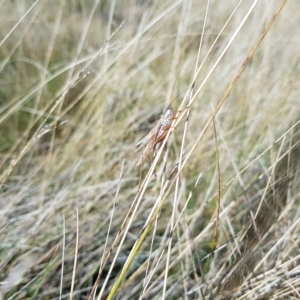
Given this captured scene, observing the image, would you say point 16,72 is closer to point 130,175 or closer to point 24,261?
point 130,175

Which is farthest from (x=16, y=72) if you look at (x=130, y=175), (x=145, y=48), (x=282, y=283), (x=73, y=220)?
(x=282, y=283)

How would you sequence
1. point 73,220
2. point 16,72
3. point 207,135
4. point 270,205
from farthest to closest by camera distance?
point 16,72 → point 207,135 → point 73,220 → point 270,205

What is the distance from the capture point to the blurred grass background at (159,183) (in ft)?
2.35

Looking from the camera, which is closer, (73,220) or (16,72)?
(73,220)

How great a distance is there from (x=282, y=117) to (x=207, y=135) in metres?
0.20

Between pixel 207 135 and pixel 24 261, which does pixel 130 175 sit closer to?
pixel 207 135

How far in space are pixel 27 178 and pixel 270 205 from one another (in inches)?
23.5

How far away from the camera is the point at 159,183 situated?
3.29ft

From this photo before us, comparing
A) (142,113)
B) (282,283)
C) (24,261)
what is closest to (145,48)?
(142,113)

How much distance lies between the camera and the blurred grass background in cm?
72

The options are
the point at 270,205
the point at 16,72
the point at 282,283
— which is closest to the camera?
the point at 282,283

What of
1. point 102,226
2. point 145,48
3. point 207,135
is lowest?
point 102,226

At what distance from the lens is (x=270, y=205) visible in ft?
2.54

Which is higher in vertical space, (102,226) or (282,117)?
(282,117)
